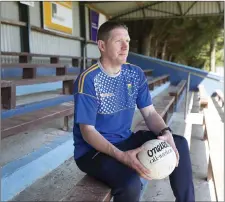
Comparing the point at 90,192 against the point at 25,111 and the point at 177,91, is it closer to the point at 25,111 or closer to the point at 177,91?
the point at 25,111

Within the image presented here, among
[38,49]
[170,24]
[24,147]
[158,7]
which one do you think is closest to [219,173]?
[24,147]

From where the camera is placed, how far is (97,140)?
1.67 m

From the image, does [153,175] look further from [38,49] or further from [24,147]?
[38,49]

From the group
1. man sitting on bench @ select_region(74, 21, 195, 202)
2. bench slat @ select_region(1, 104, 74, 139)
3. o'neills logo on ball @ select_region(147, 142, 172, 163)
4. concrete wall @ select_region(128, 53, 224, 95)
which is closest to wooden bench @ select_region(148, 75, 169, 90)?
concrete wall @ select_region(128, 53, 224, 95)

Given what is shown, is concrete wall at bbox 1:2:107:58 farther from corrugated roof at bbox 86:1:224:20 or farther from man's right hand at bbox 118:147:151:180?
man's right hand at bbox 118:147:151:180

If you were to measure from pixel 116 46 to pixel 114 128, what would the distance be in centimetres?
48

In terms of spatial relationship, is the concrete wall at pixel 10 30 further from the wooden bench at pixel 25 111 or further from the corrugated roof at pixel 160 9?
the corrugated roof at pixel 160 9

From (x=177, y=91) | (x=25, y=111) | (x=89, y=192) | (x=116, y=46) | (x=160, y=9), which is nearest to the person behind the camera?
(x=89, y=192)

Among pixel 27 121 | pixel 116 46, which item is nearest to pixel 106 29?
pixel 116 46

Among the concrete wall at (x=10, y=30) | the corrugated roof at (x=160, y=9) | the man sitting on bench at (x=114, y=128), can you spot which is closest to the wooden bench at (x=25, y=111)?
the man sitting on bench at (x=114, y=128)

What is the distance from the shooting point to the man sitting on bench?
159cm

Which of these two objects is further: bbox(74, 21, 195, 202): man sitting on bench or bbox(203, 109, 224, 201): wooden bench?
bbox(203, 109, 224, 201): wooden bench

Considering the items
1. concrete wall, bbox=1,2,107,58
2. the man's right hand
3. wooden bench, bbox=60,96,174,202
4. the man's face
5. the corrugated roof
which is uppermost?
the corrugated roof

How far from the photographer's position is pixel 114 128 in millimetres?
1848
